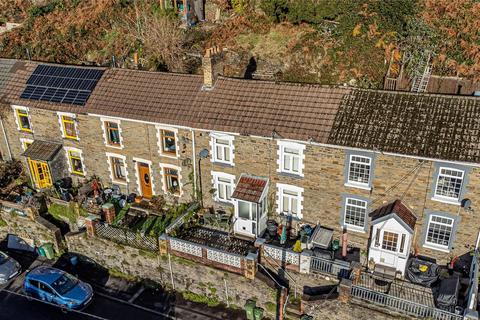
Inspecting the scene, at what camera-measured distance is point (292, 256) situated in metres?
19.2

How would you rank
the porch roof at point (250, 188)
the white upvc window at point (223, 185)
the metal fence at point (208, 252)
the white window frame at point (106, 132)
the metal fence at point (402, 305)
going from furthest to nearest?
the white window frame at point (106, 132), the white upvc window at point (223, 185), the porch roof at point (250, 188), the metal fence at point (208, 252), the metal fence at point (402, 305)

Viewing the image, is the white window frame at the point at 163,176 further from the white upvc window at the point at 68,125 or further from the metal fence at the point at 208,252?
the white upvc window at the point at 68,125

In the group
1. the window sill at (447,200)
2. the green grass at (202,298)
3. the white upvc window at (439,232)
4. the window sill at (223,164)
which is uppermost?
the window sill at (447,200)

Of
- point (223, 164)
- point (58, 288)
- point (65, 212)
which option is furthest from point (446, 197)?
point (65, 212)

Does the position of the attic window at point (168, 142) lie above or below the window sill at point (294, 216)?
above

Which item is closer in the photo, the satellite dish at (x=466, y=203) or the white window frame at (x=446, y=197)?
the satellite dish at (x=466, y=203)

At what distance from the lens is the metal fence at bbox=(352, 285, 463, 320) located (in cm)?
1623

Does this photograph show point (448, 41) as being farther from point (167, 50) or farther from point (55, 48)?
point (55, 48)

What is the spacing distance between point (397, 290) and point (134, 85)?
715 inches

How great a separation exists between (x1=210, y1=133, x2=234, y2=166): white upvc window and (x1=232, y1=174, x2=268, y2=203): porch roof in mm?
1192

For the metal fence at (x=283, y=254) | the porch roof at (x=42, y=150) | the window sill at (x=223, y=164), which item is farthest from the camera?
the porch roof at (x=42, y=150)

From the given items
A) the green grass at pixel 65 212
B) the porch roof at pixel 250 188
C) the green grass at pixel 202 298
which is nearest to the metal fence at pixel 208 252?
the green grass at pixel 202 298

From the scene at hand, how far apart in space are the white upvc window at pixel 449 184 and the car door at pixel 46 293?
62.0 ft

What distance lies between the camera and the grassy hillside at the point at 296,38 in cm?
3141
